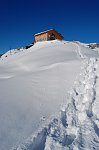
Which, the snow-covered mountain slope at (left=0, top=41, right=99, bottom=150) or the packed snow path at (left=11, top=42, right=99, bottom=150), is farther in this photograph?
the snow-covered mountain slope at (left=0, top=41, right=99, bottom=150)

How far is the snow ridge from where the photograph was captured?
4293 mm

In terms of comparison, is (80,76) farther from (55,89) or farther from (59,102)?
(59,102)

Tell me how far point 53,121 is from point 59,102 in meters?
1.48

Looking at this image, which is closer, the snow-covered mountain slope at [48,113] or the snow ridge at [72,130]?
the snow ridge at [72,130]

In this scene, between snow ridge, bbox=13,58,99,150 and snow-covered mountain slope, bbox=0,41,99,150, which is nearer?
snow ridge, bbox=13,58,99,150

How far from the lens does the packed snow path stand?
A: 14.1 ft

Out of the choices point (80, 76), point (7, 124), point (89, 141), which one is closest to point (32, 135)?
point (7, 124)

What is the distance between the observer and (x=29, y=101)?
6.58 m

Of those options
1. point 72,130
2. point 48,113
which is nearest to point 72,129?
point 72,130

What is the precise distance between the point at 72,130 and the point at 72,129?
0.05 m

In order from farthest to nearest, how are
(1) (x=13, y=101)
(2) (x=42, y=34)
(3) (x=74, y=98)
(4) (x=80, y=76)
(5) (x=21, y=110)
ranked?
(2) (x=42, y=34)
(4) (x=80, y=76)
(3) (x=74, y=98)
(1) (x=13, y=101)
(5) (x=21, y=110)

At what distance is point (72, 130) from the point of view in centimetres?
498

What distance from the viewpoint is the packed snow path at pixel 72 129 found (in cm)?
430

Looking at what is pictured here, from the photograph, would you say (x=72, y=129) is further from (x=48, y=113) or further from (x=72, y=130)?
(x=48, y=113)
